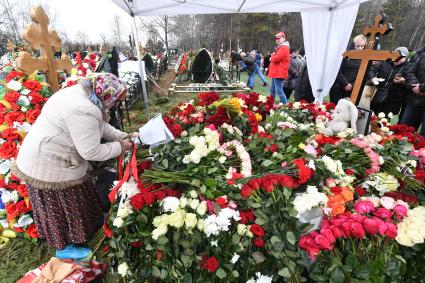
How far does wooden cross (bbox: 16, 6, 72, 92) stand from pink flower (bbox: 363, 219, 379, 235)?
106 inches

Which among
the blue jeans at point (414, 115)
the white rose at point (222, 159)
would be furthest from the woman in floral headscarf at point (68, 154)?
the blue jeans at point (414, 115)

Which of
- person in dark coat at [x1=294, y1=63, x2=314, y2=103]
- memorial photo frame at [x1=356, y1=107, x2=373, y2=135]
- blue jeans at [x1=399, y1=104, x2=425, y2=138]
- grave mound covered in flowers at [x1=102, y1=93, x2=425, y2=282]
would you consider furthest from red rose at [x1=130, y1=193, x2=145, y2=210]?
person in dark coat at [x1=294, y1=63, x2=314, y2=103]

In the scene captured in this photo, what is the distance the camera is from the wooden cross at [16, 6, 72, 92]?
2156mm

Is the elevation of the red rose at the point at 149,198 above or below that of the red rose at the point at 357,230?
above

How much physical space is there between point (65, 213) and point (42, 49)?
1.53 meters

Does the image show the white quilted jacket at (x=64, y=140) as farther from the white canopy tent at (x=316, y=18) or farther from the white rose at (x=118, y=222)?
the white canopy tent at (x=316, y=18)

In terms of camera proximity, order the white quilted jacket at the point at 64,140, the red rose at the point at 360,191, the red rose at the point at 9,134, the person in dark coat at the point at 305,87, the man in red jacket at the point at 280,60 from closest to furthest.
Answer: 1. the red rose at the point at 360,191
2. the white quilted jacket at the point at 64,140
3. the red rose at the point at 9,134
4. the person in dark coat at the point at 305,87
5. the man in red jacket at the point at 280,60

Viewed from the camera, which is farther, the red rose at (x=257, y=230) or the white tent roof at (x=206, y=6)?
the white tent roof at (x=206, y=6)

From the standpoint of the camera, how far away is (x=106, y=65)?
11.2ft

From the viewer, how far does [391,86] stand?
3.75 meters

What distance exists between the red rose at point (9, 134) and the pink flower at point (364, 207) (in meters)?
2.52

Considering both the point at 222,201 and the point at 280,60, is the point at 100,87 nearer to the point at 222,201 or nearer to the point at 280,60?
the point at 222,201

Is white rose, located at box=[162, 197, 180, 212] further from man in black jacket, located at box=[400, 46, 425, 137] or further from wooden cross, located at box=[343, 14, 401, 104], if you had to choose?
man in black jacket, located at box=[400, 46, 425, 137]

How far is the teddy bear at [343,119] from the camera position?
1.83 metres
